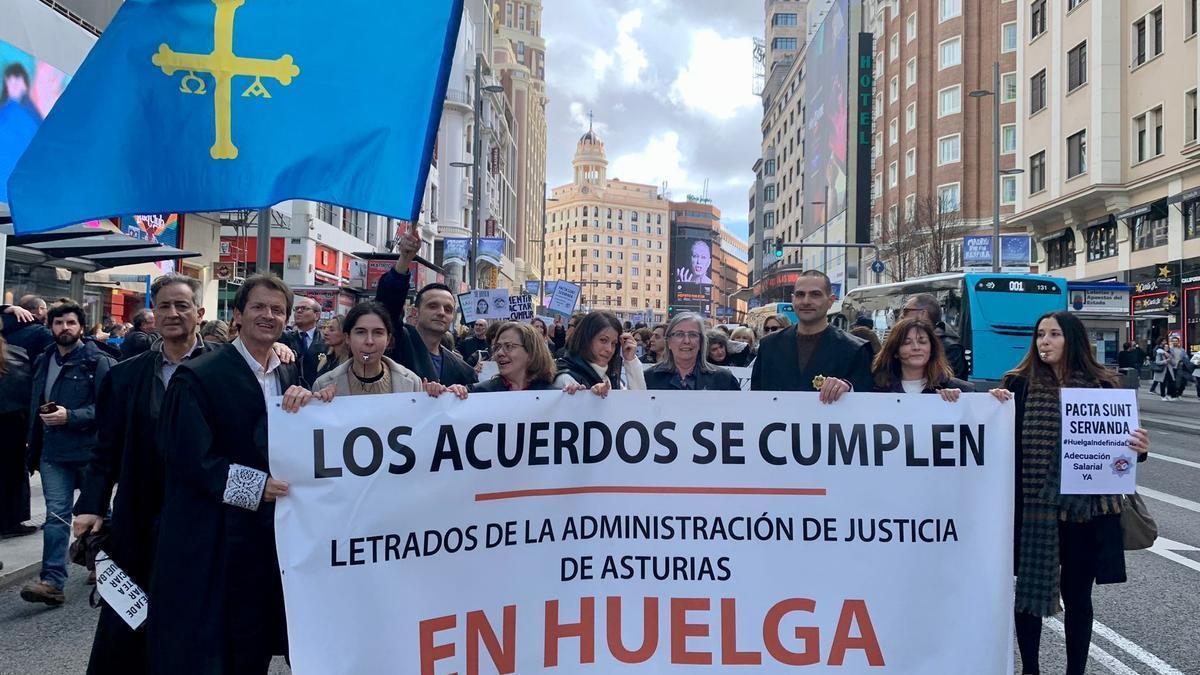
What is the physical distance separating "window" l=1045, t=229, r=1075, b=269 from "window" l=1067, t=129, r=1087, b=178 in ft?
9.12

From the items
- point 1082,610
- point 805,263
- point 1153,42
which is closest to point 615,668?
point 1082,610

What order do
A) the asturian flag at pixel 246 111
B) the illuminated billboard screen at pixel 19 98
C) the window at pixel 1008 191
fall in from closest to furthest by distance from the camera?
the asturian flag at pixel 246 111 < the illuminated billboard screen at pixel 19 98 < the window at pixel 1008 191

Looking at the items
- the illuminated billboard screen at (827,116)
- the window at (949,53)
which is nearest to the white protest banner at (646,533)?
the window at (949,53)

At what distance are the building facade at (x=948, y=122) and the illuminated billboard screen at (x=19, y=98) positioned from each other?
3809 cm

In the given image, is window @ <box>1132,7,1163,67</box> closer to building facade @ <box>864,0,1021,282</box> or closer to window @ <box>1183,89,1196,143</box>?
window @ <box>1183,89,1196,143</box>

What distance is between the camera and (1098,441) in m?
4.16

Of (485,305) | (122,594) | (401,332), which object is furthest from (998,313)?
(122,594)

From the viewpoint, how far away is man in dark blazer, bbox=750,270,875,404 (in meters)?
4.98

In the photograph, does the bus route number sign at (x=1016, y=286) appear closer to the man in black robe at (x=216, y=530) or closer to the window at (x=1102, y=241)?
the window at (x=1102, y=241)

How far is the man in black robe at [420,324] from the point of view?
4.60 metres

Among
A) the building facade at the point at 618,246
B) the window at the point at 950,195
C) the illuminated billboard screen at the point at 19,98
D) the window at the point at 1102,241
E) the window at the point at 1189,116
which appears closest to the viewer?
the illuminated billboard screen at the point at 19,98

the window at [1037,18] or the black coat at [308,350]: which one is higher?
the window at [1037,18]

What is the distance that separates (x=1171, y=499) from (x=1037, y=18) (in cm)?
3472

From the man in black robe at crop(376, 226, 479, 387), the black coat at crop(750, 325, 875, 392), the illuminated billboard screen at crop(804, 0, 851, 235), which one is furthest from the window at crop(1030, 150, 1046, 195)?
the man in black robe at crop(376, 226, 479, 387)
